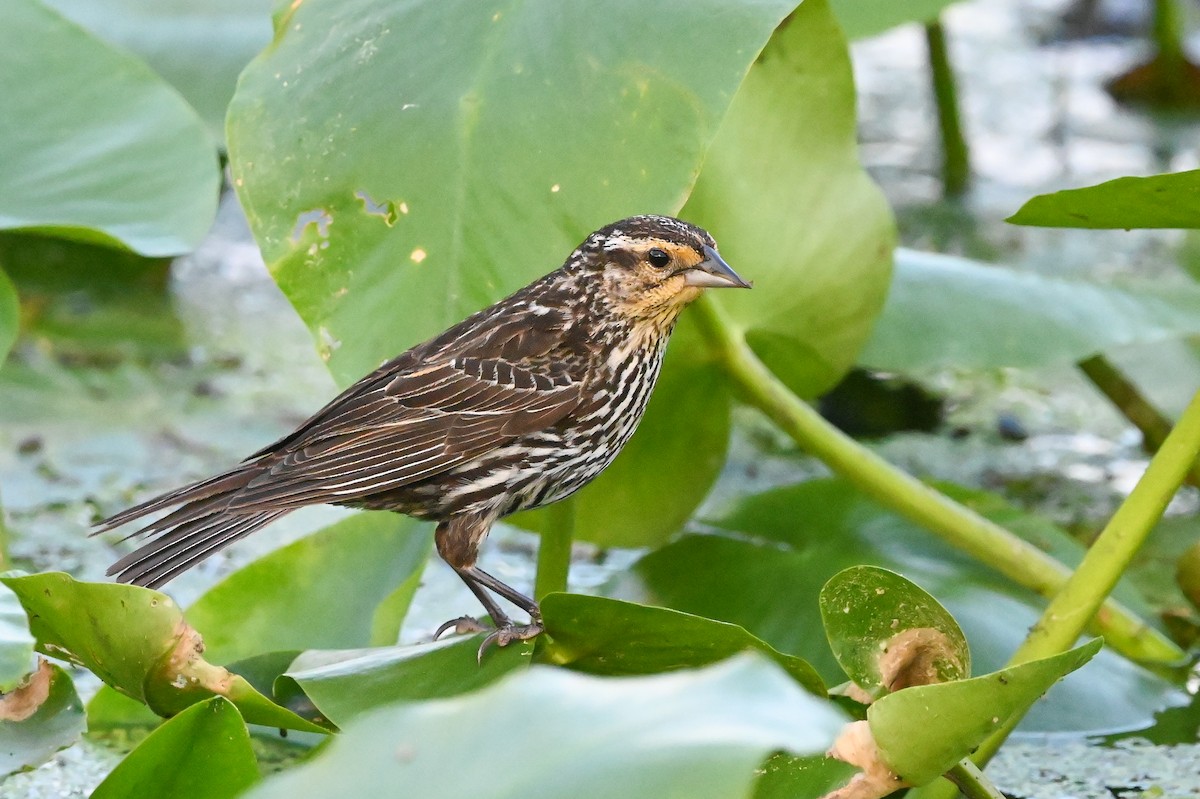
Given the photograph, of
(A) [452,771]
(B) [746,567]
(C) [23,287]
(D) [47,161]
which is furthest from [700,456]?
(C) [23,287]

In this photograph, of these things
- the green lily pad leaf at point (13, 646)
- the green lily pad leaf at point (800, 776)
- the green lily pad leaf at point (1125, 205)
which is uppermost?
the green lily pad leaf at point (1125, 205)

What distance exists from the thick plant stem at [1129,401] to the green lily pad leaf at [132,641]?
200 centimetres

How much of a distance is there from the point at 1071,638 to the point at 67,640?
1322mm

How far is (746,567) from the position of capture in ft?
9.71

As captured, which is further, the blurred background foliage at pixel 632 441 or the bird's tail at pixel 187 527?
the bird's tail at pixel 187 527

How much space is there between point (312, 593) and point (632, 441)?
597 mm

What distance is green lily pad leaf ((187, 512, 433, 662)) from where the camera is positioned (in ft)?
8.81

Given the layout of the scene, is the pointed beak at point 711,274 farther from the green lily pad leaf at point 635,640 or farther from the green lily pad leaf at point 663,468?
the green lily pad leaf at point 635,640

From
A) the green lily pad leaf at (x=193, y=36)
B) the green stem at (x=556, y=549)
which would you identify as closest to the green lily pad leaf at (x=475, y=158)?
the green stem at (x=556, y=549)

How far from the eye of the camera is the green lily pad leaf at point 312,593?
2.69 m

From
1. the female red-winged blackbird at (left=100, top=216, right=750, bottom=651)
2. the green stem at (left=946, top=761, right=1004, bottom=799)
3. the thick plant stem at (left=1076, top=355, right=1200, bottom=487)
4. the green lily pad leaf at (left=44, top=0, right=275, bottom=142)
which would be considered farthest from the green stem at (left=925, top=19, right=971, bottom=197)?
the green stem at (left=946, top=761, right=1004, bottom=799)

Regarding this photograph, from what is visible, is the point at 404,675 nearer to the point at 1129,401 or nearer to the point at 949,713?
the point at 949,713

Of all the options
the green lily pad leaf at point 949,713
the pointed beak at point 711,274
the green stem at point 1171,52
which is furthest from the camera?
the green stem at point 1171,52

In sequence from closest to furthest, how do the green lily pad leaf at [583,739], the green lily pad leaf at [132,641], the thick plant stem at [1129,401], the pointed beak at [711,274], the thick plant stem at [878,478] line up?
the green lily pad leaf at [583,739]
the green lily pad leaf at [132,641]
the pointed beak at [711,274]
the thick plant stem at [878,478]
the thick plant stem at [1129,401]
